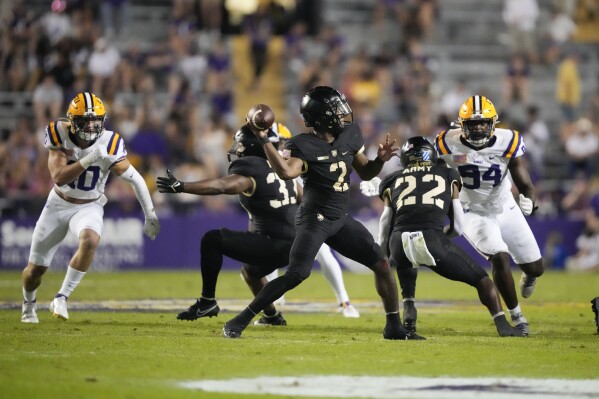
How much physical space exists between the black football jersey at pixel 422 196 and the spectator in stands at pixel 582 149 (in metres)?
11.5

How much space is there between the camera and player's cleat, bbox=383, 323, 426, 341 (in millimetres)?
8750

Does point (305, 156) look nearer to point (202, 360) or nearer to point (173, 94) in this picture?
point (202, 360)

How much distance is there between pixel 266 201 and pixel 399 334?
1689 millimetres

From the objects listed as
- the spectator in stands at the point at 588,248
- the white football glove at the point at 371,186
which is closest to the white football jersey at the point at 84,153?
the white football glove at the point at 371,186

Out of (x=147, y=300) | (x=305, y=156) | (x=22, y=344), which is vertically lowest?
(x=147, y=300)

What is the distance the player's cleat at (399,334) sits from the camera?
8750mm

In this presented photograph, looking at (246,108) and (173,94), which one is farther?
(246,108)

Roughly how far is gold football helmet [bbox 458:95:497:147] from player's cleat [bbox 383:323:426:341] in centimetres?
192

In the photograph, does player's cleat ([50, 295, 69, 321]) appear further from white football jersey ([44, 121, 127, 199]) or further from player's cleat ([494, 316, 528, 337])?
player's cleat ([494, 316, 528, 337])

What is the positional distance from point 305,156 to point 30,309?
306 cm

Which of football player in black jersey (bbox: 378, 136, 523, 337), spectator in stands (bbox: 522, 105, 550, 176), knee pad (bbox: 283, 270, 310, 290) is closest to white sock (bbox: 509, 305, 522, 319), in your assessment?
football player in black jersey (bbox: 378, 136, 523, 337)

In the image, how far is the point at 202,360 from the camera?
7.36 metres

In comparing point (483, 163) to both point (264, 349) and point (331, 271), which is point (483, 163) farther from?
point (264, 349)

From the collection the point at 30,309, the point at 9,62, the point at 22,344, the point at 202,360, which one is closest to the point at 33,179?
the point at 9,62
